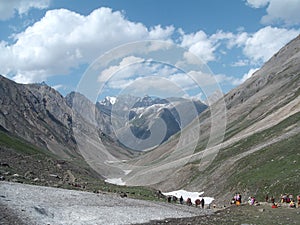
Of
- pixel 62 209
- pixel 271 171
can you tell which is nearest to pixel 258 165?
pixel 271 171

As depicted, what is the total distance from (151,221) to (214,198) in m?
42.9

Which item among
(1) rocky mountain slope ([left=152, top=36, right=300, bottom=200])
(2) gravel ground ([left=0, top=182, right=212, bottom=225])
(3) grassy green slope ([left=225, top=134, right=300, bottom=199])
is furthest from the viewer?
(1) rocky mountain slope ([left=152, top=36, right=300, bottom=200])

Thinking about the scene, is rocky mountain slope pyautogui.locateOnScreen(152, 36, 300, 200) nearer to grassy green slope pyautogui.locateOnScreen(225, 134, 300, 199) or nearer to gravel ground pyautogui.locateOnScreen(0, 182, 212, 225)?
grassy green slope pyautogui.locateOnScreen(225, 134, 300, 199)

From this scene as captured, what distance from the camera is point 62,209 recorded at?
36.9 m

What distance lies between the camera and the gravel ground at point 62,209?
3216 centimetres

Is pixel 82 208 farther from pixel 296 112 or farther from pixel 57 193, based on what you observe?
pixel 296 112

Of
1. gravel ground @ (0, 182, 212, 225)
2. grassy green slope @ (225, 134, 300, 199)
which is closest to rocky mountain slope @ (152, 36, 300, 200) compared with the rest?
grassy green slope @ (225, 134, 300, 199)

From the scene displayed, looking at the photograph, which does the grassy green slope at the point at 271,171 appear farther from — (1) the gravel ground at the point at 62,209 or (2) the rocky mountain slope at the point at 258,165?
(1) the gravel ground at the point at 62,209

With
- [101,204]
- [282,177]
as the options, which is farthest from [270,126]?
[101,204]

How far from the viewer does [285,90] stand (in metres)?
159

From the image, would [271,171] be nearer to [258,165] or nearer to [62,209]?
[258,165]

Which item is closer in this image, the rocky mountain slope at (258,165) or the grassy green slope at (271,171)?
the grassy green slope at (271,171)

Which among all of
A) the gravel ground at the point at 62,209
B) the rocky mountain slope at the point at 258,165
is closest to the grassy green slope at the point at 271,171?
the rocky mountain slope at the point at 258,165

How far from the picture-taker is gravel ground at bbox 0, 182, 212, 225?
32.2m
